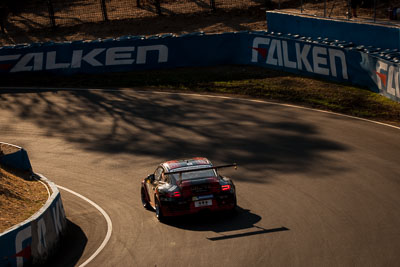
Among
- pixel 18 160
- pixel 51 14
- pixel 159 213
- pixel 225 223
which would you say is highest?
pixel 51 14

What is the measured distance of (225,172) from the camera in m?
21.0

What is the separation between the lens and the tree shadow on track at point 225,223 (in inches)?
617

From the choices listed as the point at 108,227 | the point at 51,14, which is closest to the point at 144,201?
the point at 108,227

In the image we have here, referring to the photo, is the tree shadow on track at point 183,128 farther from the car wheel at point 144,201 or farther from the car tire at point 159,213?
the car tire at point 159,213

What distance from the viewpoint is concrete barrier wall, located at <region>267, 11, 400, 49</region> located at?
105 ft

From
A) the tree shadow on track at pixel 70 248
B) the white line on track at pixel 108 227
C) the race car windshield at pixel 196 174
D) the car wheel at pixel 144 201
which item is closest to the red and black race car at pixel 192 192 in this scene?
the race car windshield at pixel 196 174

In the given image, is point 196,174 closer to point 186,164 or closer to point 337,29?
point 186,164

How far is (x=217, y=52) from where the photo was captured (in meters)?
37.3

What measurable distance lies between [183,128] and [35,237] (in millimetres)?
12789

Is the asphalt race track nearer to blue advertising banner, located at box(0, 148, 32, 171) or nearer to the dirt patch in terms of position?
the dirt patch

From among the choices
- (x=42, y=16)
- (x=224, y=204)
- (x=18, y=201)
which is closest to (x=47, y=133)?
(x=18, y=201)

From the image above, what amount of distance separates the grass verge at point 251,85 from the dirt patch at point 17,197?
1501 cm

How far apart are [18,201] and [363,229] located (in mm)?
8753

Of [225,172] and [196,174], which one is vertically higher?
[196,174]
